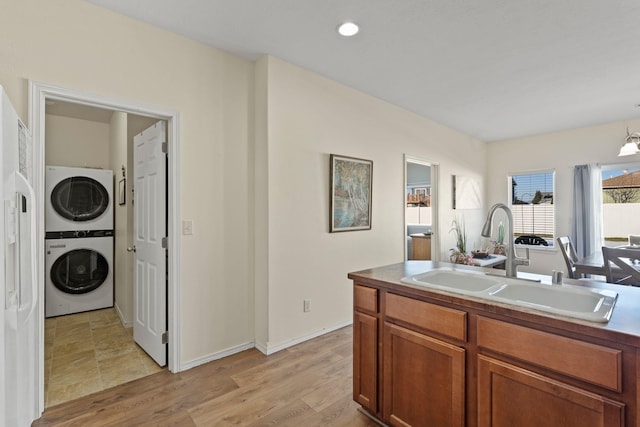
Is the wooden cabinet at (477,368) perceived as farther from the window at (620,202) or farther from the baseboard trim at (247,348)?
the window at (620,202)

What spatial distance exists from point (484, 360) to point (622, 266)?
2642 millimetres

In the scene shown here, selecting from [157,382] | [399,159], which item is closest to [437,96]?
[399,159]

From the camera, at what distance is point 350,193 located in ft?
11.4

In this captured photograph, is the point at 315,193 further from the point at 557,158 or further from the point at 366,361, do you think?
the point at 557,158

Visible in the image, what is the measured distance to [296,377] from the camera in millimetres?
2426

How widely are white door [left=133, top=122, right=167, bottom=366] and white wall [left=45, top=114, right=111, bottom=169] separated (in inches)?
87.7

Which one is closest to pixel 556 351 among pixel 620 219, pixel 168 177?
pixel 168 177

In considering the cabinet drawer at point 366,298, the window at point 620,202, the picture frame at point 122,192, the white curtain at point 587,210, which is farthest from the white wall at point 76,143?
the window at point 620,202

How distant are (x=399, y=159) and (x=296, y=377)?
2.88m

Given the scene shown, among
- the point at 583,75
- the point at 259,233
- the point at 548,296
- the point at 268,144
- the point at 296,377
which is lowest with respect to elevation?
the point at 296,377

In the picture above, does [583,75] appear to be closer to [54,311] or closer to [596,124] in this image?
[596,124]

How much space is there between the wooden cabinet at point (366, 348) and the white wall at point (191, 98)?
1.31 m

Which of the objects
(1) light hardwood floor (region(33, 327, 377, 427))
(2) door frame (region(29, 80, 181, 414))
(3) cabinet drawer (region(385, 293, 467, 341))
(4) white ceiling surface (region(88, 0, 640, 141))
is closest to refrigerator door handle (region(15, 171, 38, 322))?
(2) door frame (region(29, 80, 181, 414))

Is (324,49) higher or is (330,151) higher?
(324,49)
